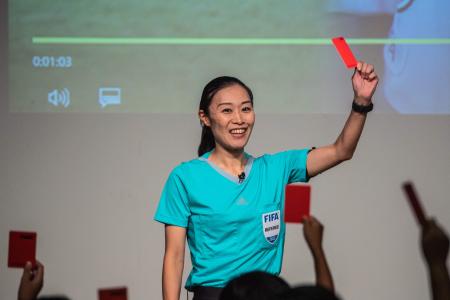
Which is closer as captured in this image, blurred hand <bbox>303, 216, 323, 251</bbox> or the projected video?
blurred hand <bbox>303, 216, 323, 251</bbox>

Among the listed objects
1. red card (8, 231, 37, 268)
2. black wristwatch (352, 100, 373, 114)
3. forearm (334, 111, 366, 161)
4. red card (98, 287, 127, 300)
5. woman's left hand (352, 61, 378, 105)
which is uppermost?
woman's left hand (352, 61, 378, 105)

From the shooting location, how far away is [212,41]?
11.7 feet

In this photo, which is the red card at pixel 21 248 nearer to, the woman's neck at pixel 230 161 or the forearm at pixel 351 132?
the woman's neck at pixel 230 161

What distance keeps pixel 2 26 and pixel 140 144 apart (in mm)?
885

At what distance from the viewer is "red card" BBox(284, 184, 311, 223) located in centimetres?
185

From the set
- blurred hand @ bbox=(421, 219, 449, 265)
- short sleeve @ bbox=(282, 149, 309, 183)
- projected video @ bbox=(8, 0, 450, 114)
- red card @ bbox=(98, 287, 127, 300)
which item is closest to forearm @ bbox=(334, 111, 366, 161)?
short sleeve @ bbox=(282, 149, 309, 183)

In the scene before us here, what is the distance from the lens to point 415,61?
11.4 feet

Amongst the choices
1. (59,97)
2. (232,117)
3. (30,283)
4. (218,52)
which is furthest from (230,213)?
(59,97)

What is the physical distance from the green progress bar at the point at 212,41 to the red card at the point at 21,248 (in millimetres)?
1836

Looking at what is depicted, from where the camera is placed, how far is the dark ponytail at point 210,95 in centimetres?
218

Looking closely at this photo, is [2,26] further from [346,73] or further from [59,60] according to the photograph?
[346,73]

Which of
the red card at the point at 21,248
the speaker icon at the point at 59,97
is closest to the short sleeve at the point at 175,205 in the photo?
the red card at the point at 21,248

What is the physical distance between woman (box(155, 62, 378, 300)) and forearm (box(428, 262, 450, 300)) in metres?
0.77

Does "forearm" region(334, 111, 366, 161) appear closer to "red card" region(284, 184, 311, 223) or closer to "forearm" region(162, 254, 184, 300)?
"red card" region(284, 184, 311, 223)
